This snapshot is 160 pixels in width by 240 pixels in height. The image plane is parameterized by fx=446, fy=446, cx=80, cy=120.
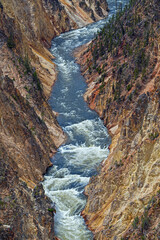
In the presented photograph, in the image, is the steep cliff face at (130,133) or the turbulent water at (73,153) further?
the turbulent water at (73,153)

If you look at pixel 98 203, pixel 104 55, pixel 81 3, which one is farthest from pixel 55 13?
pixel 98 203

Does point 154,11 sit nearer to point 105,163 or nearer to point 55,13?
point 105,163

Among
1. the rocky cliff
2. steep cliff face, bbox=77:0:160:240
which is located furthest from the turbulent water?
the rocky cliff

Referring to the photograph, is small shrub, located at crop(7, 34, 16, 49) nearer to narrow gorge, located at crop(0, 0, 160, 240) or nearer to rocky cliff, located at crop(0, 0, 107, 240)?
rocky cliff, located at crop(0, 0, 107, 240)

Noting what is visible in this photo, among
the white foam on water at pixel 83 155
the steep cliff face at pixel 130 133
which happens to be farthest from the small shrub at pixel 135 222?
the white foam on water at pixel 83 155

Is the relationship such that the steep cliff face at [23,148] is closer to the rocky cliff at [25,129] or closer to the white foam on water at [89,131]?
the rocky cliff at [25,129]

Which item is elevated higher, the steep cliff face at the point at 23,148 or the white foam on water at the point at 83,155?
the steep cliff face at the point at 23,148
